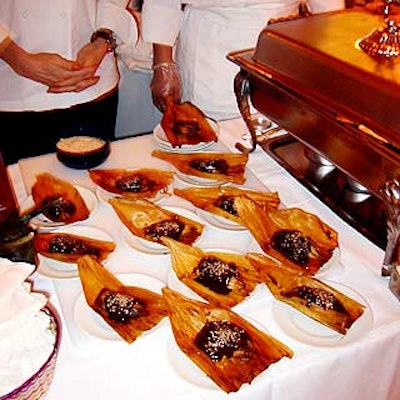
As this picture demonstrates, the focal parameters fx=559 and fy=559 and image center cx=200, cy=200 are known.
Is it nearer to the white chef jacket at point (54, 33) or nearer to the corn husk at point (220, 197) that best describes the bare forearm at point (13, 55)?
the white chef jacket at point (54, 33)

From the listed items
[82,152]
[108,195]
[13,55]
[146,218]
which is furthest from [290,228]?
[13,55]

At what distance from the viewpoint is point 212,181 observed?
103 centimetres

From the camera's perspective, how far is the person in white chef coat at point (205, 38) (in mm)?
1342

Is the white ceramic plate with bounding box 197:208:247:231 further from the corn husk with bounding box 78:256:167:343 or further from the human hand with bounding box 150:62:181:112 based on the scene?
the human hand with bounding box 150:62:181:112

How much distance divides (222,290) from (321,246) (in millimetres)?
180

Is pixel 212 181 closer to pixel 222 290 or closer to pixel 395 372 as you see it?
pixel 222 290

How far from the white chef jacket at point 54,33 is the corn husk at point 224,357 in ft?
2.74

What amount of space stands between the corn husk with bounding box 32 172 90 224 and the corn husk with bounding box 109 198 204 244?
0.06 m

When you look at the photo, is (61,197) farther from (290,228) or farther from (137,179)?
(290,228)

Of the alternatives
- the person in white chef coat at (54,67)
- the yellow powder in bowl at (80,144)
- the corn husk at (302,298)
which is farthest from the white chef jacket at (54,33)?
the corn husk at (302,298)

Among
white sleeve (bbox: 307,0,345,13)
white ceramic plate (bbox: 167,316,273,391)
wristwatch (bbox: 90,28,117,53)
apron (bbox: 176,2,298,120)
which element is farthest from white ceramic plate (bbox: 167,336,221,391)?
white sleeve (bbox: 307,0,345,13)

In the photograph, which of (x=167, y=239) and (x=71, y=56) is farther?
(x=71, y=56)

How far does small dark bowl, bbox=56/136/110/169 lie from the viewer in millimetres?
1063

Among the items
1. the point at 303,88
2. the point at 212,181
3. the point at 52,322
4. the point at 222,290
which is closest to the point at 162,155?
the point at 212,181
